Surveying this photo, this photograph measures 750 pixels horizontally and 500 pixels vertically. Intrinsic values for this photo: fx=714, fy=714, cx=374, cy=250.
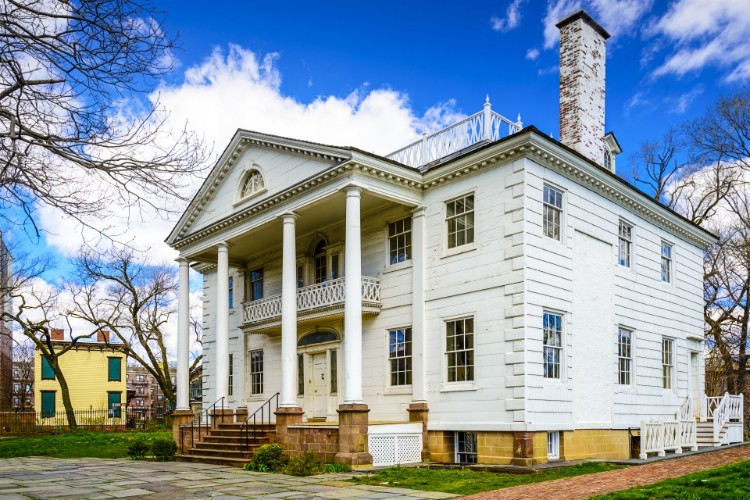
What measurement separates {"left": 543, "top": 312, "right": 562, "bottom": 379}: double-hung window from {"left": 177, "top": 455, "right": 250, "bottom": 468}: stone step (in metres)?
7.71

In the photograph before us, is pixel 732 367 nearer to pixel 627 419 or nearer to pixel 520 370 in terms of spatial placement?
pixel 627 419

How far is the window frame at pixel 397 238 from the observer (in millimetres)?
19422

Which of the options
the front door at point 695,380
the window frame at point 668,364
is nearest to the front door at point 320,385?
the window frame at point 668,364

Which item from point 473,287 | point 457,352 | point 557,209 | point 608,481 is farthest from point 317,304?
point 608,481

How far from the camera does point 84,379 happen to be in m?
50.9

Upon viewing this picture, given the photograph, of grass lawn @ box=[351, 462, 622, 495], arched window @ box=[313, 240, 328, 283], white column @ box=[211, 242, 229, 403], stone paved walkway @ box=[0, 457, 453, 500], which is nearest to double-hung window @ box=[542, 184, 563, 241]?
grass lawn @ box=[351, 462, 622, 495]

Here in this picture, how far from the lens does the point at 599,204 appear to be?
19203 millimetres

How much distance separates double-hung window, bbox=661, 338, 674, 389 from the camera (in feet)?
70.3

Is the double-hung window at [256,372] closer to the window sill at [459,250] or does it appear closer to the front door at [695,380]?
the window sill at [459,250]

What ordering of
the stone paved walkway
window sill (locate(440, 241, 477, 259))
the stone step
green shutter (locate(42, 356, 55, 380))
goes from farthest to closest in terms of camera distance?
1. green shutter (locate(42, 356, 55, 380))
2. the stone step
3. window sill (locate(440, 241, 477, 259))
4. the stone paved walkway

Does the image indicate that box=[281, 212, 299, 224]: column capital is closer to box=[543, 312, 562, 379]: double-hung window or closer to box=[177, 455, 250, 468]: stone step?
box=[177, 455, 250, 468]: stone step

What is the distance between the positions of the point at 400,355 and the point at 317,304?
9.93 feet

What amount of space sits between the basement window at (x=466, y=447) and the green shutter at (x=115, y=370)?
40491 mm

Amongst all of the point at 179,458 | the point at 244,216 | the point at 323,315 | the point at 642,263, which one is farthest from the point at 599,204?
the point at 179,458
